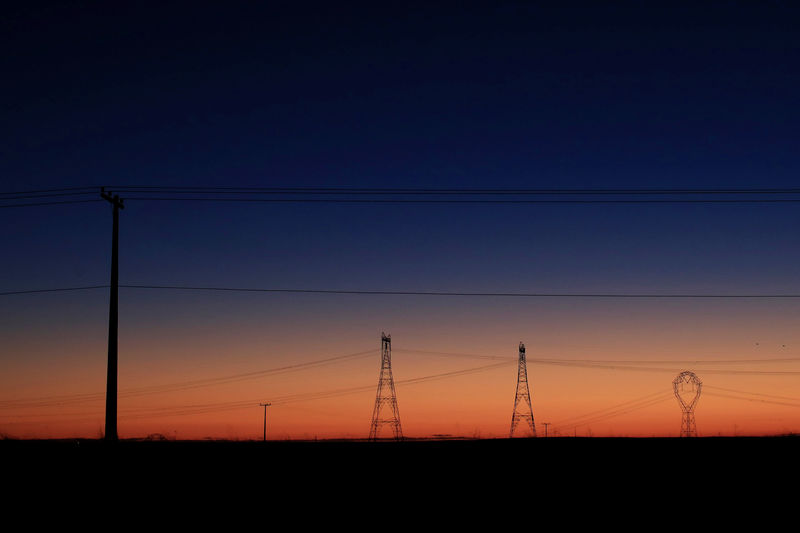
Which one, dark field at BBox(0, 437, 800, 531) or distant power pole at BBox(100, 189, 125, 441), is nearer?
dark field at BBox(0, 437, 800, 531)

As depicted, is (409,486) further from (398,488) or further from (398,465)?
(398,465)

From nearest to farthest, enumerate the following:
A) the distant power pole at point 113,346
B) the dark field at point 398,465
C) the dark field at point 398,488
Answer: the dark field at point 398,488, the dark field at point 398,465, the distant power pole at point 113,346

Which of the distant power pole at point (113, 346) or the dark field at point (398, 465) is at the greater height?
the distant power pole at point (113, 346)

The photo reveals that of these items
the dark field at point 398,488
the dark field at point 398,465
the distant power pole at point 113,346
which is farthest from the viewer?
the distant power pole at point 113,346

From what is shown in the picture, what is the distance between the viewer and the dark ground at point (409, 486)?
20.2 meters

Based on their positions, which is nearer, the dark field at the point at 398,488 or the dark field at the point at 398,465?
the dark field at the point at 398,488

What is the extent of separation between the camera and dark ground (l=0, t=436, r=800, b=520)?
20.2 meters

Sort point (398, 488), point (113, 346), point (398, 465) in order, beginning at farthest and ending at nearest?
point (113, 346) → point (398, 465) → point (398, 488)

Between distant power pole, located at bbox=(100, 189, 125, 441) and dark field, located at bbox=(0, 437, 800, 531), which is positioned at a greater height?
distant power pole, located at bbox=(100, 189, 125, 441)

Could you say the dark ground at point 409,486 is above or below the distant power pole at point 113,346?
below

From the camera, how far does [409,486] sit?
78.9 ft

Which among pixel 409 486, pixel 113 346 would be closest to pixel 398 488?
pixel 409 486

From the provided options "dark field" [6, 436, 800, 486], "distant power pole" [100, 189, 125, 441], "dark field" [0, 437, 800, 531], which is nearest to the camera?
"dark field" [0, 437, 800, 531]

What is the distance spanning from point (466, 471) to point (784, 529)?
1133 centimetres
